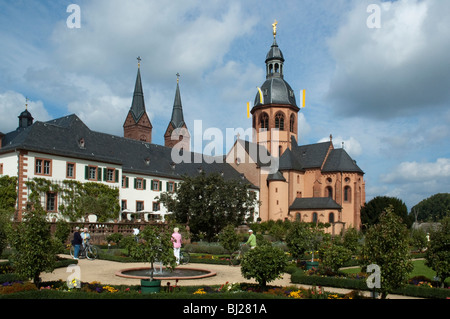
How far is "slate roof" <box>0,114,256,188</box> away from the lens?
1474 inches

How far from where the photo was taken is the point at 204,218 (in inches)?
1357

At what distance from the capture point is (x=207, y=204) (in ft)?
115

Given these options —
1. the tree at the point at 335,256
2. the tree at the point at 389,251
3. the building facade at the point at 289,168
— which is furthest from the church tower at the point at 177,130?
the tree at the point at 389,251

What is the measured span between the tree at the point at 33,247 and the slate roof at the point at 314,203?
52571mm

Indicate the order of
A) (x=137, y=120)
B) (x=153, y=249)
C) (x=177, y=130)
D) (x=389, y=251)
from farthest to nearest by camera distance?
1. (x=177, y=130)
2. (x=137, y=120)
3. (x=153, y=249)
4. (x=389, y=251)

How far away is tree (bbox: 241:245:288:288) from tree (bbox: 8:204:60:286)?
233 inches

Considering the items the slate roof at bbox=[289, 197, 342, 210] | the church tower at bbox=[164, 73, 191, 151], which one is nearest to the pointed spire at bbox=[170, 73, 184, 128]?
the church tower at bbox=[164, 73, 191, 151]

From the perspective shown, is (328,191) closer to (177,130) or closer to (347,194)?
(347,194)

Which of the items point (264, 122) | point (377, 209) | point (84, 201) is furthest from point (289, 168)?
point (84, 201)

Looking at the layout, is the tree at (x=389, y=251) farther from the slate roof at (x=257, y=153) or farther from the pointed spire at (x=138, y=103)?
the pointed spire at (x=138, y=103)

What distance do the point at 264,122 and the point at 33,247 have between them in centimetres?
6059
